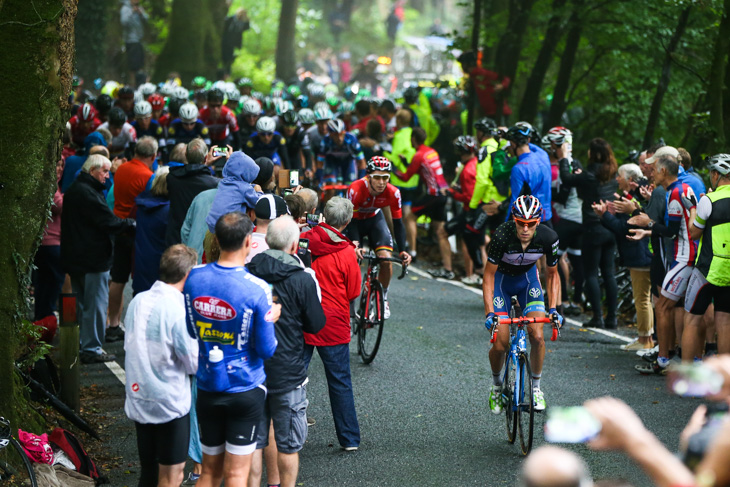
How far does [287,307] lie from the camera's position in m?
6.03

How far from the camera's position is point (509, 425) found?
7.56 meters

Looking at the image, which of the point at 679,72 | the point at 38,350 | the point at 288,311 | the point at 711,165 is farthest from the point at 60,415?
the point at 679,72

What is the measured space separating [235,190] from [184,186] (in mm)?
1665

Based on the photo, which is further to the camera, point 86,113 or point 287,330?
point 86,113

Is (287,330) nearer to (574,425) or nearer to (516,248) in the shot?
(516,248)

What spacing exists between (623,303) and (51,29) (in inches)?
354

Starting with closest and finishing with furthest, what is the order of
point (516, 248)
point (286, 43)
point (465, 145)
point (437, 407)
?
point (516, 248), point (437, 407), point (465, 145), point (286, 43)

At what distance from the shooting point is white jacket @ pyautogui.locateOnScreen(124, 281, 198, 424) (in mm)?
5465

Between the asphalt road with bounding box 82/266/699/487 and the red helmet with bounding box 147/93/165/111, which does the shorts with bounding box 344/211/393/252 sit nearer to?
the asphalt road with bounding box 82/266/699/487

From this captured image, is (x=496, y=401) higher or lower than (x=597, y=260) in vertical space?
lower

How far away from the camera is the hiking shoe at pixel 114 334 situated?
11.1 m

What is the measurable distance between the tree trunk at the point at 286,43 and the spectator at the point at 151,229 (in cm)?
2895

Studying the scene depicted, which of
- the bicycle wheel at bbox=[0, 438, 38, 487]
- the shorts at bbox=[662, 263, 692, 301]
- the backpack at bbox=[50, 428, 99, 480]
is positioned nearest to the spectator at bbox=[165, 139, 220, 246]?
the backpack at bbox=[50, 428, 99, 480]

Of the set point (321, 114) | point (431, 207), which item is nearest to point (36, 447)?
point (431, 207)
